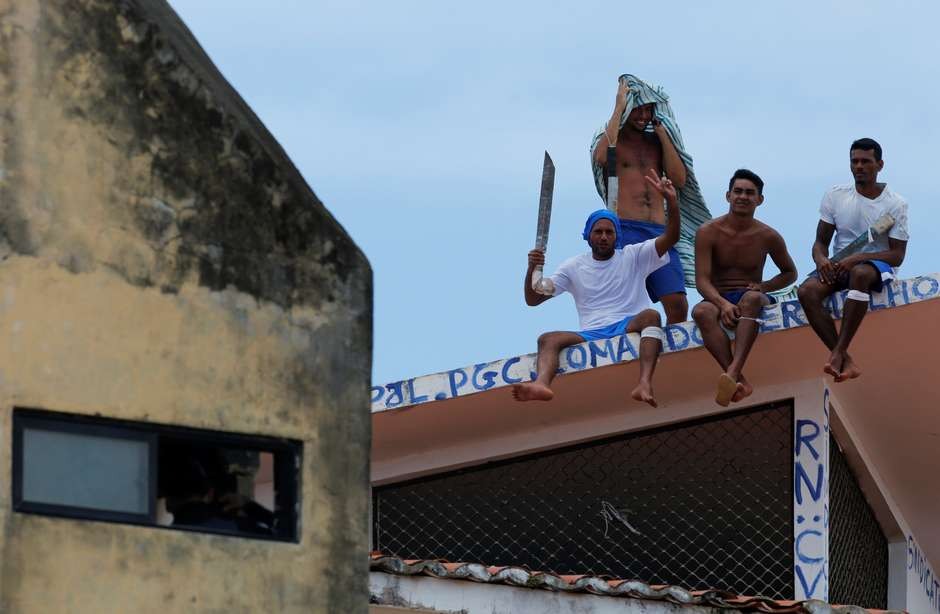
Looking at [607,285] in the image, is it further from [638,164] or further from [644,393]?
[638,164]

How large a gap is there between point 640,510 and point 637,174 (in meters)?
2.13

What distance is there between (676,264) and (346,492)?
5.35 m

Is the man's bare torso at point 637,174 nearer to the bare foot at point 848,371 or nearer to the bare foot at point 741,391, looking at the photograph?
the bare foot at point 741,391

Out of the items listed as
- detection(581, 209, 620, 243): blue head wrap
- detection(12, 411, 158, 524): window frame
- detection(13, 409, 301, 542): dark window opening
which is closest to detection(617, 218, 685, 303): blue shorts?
detection(581, 209, 620, 243): blue head wrap

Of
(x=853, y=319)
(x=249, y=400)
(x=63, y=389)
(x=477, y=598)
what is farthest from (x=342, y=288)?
(x=853, y=319)

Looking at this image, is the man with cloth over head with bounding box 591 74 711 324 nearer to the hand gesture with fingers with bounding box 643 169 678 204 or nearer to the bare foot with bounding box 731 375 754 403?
the hand gesture with fingers with bounding box 643 169 678 204

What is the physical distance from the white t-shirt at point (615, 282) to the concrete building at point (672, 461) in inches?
10.6

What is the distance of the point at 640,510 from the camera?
49.1 feet

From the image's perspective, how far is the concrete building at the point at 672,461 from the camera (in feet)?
46.9

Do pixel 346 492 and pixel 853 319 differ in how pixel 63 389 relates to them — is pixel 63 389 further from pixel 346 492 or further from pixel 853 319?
pixel 853 319

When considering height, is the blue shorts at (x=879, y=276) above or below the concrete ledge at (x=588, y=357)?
above

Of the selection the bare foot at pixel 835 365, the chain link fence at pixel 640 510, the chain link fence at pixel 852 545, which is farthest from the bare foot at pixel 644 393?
the chain link fence at pixel 852 545

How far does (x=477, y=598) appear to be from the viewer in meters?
12.4

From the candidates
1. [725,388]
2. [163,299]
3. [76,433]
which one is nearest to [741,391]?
[725,388]
